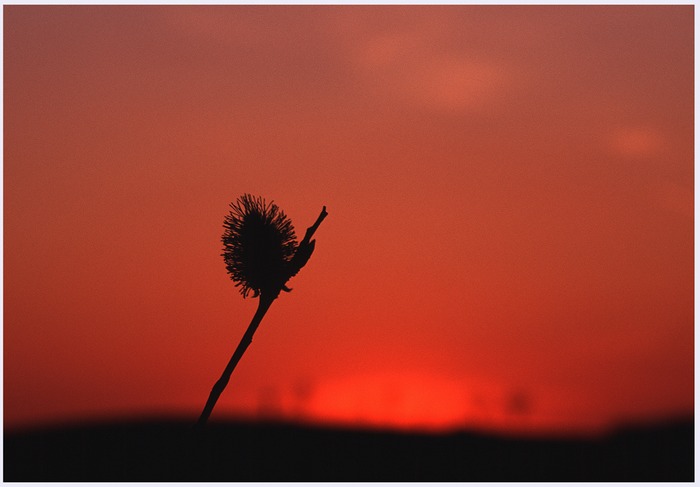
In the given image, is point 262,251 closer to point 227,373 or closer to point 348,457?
point 227,373

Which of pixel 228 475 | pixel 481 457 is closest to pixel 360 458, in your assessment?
pixel 481 457

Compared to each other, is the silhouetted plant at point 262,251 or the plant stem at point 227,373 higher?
the silhouetted plant at point 262,251

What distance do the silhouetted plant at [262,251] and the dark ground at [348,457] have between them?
1.62 m

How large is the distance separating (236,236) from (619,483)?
5.58m

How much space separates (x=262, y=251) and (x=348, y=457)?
5.26m

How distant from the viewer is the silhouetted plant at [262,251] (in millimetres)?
6008

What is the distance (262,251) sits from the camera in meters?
6.55

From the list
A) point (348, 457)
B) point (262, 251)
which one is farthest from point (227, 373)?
point (348, 457)

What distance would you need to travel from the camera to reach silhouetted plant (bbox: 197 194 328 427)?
601 cm

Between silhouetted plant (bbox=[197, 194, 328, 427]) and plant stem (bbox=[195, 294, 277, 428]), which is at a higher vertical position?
silhouetted plant (bbox=[197, 194, 328, 427])

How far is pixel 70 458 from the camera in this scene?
973cm

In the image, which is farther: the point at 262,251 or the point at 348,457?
the point at 348,457

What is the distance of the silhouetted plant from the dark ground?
1625 mm

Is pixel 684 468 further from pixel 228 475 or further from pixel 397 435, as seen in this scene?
pixel 228 475
